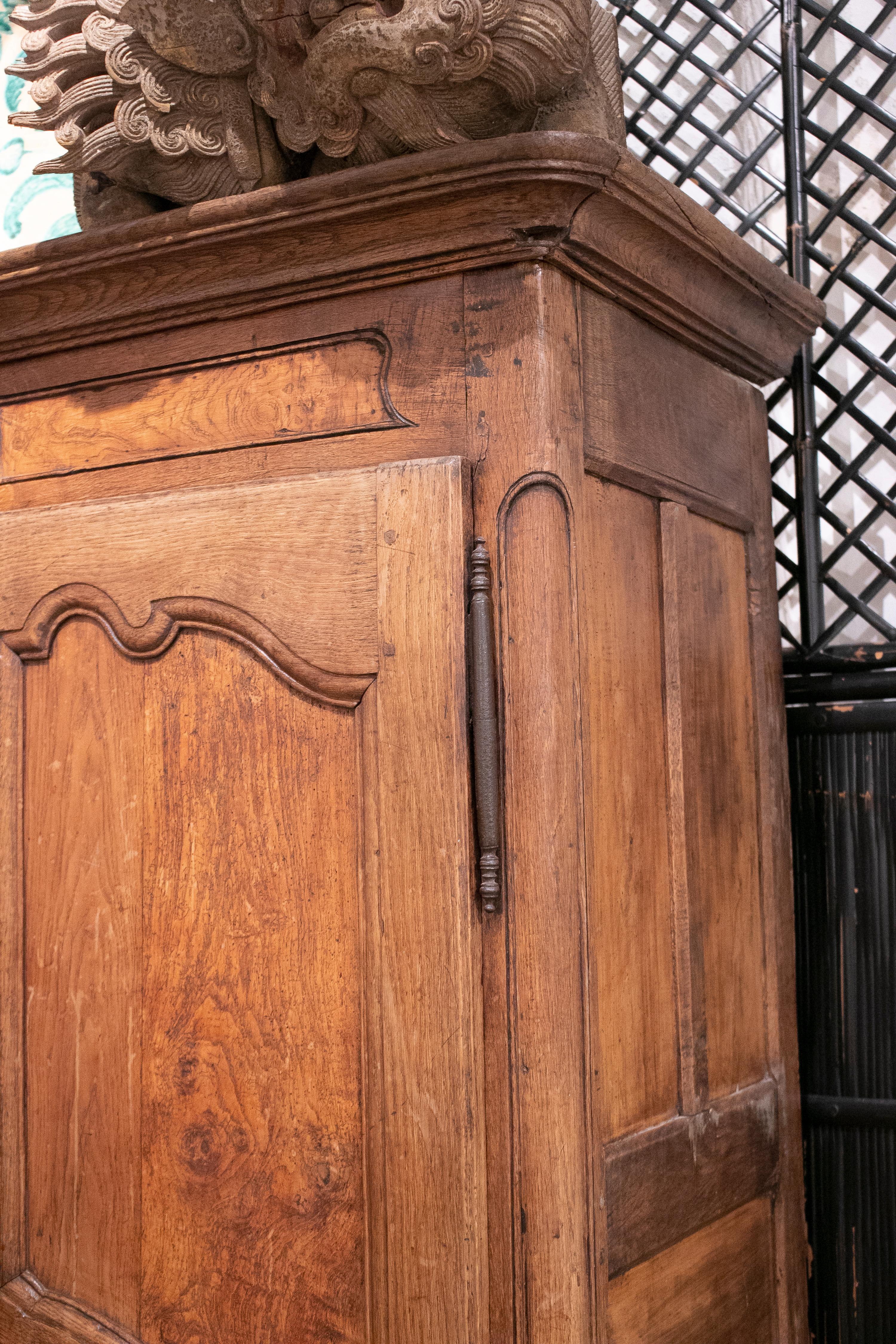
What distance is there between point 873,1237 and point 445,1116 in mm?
796

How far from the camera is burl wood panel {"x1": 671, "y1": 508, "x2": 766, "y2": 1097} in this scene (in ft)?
3.98

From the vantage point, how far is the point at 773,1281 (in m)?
1.31

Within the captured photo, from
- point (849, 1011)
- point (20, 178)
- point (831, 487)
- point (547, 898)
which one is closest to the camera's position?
point (547, 898)

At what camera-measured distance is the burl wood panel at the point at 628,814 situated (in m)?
1.05

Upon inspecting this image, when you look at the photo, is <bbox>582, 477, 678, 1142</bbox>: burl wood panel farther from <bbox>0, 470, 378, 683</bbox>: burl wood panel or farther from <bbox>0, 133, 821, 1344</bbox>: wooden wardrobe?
<bbox>0, 470, 378, 683</bbox>: burl wood panel

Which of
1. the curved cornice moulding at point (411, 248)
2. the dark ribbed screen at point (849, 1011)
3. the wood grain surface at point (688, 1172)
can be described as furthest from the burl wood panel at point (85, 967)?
the dark ribbed screen at point (849, 1011)

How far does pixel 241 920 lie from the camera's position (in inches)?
43.1

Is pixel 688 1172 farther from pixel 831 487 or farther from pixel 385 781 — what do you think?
pixel 831 487

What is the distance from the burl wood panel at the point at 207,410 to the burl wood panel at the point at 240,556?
2.3 inches

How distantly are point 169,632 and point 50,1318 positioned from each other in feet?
2.32

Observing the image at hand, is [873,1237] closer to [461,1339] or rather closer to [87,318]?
[461,1339]

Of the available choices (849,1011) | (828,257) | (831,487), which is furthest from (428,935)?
(828,257)

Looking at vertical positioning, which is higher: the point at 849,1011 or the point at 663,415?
the point at 663,415

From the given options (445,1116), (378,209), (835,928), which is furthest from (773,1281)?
(378,209)
